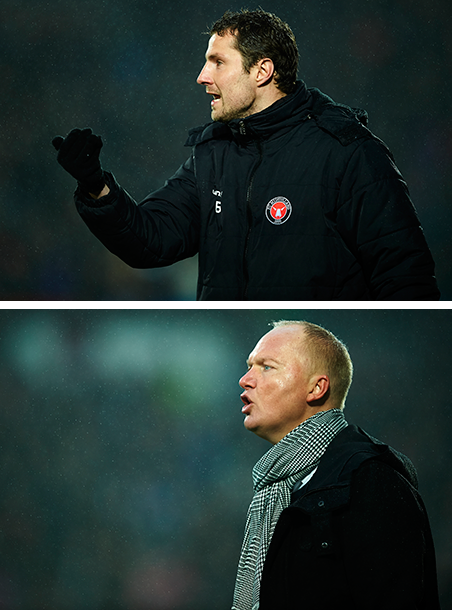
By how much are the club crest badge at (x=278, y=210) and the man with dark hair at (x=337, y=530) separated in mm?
417

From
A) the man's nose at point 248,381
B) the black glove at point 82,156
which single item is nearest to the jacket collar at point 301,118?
the black glove at point 82,156

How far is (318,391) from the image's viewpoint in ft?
5.78

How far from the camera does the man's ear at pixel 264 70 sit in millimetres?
1832

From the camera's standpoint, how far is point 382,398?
2.46m

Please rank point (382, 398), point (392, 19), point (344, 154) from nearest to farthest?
1. point (344, 154)
2. point (392, 19)
3. point (382, 398)

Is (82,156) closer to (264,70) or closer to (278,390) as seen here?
(264,70)

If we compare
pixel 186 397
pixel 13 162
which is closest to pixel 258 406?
pixel 186 397

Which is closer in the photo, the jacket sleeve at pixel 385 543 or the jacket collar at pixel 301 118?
the jacket sleeve at pixel 385 543

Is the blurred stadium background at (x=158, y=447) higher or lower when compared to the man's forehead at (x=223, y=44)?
lower

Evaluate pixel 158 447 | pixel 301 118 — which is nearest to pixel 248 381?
pixel 301 118

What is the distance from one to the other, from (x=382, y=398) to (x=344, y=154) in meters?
0.95

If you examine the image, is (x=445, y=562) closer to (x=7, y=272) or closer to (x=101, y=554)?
(x=101, y=554)

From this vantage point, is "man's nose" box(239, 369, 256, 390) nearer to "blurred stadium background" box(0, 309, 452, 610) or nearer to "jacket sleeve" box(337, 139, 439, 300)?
"jacket sleeve" box(337, 139, 439, 300)

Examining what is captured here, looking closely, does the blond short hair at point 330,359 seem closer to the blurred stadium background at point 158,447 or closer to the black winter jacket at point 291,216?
the black winter jacket at point 291,216
